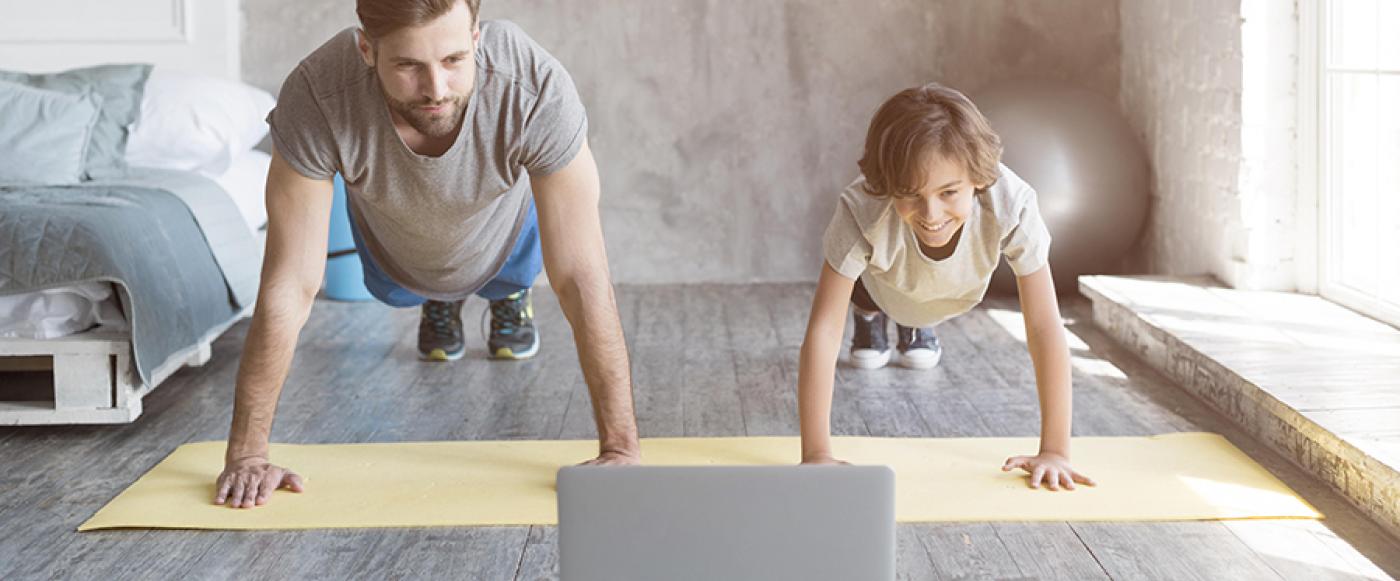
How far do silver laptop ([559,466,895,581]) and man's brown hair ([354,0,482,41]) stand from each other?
1.17m

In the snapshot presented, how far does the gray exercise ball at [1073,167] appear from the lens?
164 inches

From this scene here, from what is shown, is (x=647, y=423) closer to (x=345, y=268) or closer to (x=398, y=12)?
(x=398, y=12)

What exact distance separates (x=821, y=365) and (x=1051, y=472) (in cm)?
44

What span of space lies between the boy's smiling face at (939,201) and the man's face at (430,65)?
726 mm

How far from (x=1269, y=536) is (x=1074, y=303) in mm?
2080

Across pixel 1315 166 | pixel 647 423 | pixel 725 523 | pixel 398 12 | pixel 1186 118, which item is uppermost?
pixel 398 12

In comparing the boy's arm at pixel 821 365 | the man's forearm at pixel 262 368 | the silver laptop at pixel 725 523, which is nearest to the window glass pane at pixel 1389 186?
the boy's arm at pixel 821 365

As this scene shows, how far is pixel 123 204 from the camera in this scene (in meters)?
3.21

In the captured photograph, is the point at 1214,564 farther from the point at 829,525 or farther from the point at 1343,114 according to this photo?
the point at 1343,114

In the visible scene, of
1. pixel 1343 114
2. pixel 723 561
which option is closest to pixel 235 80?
pixel 1343 114

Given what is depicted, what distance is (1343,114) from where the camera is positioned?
3.55 meters

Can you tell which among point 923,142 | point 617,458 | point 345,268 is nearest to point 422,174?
point 617,458

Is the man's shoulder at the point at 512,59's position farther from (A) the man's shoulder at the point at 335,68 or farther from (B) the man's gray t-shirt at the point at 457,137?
(A) the man's shoulder at the point at 335,68

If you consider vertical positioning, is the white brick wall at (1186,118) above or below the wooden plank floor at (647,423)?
above
